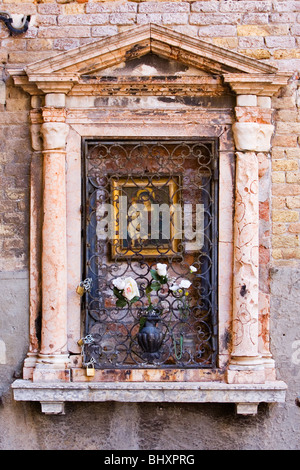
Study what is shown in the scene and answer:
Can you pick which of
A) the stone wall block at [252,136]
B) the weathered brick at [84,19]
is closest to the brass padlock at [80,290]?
the stone wall block at [252,136]

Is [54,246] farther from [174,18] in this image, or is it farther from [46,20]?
[174,18]

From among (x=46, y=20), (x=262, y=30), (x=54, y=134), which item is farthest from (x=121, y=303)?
(x=262, y=30)

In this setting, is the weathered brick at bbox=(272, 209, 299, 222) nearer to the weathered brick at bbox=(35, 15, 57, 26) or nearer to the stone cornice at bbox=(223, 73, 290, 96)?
the stone cornice at bbox=(223, 73, 290, 96)

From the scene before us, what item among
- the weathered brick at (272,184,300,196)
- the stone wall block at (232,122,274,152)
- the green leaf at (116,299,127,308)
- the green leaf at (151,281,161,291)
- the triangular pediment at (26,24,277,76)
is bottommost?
the green leaf at (116,299,127,308)

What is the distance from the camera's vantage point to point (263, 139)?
523 centimetres

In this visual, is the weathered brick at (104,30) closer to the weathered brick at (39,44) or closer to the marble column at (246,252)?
the weathered brick at (39,44)

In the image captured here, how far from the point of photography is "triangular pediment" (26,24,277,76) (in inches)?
201

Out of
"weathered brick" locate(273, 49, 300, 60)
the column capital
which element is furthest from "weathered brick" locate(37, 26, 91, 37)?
"weathered brick" locate(273, 49, 300, 60)

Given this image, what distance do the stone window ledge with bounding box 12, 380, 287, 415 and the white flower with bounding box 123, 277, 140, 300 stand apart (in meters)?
0.68

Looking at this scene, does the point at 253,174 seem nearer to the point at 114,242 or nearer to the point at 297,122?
the point at 297,122

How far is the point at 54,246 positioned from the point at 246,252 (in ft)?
4.92

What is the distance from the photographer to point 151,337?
510 centimetres

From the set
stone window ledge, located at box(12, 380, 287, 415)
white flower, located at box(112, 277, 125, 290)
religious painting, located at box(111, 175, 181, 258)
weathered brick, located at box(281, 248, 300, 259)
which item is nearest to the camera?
stone window ledge, located at box(12, 380, 287, 415)

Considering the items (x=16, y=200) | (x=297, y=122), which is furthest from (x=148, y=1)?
(x=16, y=200)
